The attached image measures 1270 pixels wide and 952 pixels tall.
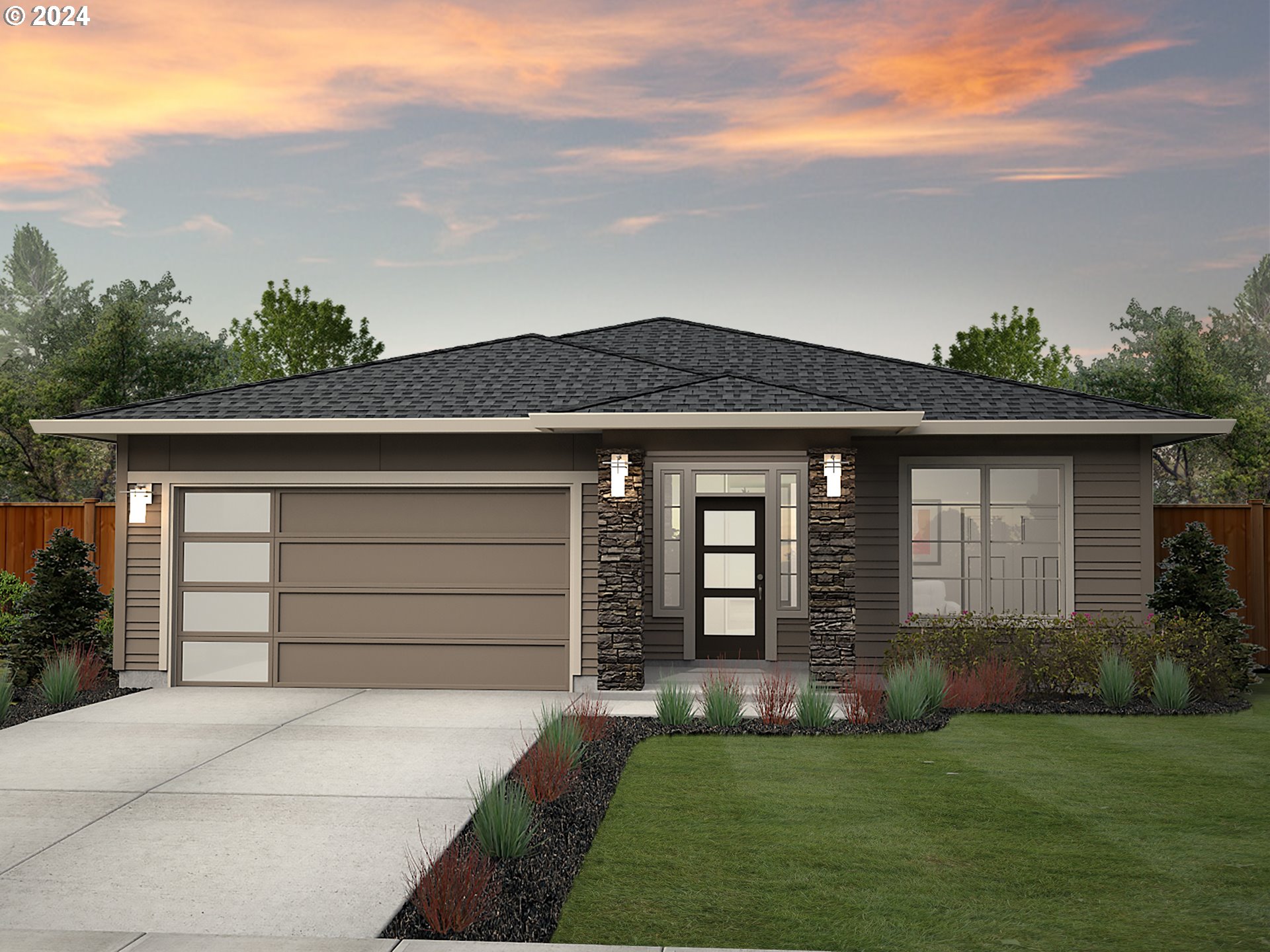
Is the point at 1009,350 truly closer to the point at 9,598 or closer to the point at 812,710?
the point at 812,710

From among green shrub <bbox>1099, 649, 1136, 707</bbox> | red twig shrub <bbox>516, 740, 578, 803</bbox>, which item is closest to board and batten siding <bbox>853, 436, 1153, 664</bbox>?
green shrub <bbox>1099, 649, 1136, 707</bbox>

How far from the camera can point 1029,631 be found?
1105cm

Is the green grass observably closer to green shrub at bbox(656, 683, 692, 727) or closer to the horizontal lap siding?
green shrub at bbox(656, 683, 692, 727)

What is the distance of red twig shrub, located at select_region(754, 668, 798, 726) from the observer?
9.19 meters

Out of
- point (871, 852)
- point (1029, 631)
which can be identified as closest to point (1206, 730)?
point (1029, 631)

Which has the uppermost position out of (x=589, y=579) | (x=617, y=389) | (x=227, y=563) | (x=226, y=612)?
(x=617, y=389)

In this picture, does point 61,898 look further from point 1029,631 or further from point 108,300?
point 108,300

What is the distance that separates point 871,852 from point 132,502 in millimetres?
9167

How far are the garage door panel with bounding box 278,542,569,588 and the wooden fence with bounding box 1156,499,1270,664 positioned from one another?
709 centimetres

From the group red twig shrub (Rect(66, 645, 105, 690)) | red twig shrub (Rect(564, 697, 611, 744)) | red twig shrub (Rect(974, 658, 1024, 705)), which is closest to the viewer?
red twig shrub (Rect(564, 697, 611, 744))

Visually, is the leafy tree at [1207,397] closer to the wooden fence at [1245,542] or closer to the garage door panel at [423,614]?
the wooden fence at [1245,542]

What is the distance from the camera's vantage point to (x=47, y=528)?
13969mm

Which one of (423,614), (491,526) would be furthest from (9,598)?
(491,526)

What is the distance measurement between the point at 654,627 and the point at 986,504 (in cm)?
424
